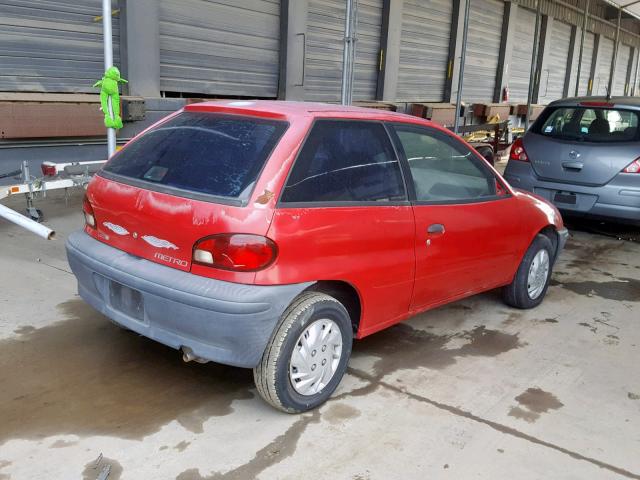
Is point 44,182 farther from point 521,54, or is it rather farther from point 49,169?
point 521,54

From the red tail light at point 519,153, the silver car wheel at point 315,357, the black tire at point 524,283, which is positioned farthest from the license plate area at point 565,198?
the silver car wheel at point 315,357

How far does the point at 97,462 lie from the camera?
2826 mm

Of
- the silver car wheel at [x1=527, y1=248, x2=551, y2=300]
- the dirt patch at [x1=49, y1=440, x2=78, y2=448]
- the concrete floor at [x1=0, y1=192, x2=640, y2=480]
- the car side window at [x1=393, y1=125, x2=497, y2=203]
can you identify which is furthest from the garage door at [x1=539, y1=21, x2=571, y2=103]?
the dirt patch at [x1=49, y1=440, x2=78, y2=448]

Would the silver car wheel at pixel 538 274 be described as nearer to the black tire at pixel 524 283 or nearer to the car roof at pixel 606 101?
the black tire at pixel 524 283

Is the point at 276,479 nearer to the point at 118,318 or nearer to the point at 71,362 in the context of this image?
the point at 118,318

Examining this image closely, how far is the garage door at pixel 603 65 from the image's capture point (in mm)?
25281

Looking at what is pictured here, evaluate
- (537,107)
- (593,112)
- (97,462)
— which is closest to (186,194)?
(97,462)

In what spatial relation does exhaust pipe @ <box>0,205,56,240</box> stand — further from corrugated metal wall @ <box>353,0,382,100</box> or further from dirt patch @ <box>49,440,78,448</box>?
corrugated metal wall @ <box>353,0,382,100</box>

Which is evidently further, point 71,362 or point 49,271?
point 49,271

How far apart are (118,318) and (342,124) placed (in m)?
1.63

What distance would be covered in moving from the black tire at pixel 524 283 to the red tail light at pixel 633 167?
7.85 ft

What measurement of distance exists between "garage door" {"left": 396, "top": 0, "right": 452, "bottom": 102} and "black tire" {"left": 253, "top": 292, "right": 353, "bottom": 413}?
12122mm

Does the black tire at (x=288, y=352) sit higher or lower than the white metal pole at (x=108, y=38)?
lower

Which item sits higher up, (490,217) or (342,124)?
(342,124)
